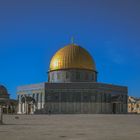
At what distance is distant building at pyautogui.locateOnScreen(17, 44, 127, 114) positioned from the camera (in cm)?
6341

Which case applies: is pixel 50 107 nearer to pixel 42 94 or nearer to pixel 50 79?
pixel 42 94

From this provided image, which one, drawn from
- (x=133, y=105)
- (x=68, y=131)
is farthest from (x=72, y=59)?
(x=68, y=131)

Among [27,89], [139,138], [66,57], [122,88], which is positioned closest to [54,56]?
[66,57]

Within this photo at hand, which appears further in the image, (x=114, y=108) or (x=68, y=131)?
(x=114, y=108)

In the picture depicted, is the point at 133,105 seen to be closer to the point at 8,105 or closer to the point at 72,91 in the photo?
the point at 72,91

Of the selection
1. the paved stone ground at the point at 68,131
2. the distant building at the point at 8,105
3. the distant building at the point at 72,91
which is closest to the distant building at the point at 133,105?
the distant building at the point at 72,91

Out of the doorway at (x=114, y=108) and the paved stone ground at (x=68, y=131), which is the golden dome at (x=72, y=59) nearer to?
the doorway at (x=114, y=108)

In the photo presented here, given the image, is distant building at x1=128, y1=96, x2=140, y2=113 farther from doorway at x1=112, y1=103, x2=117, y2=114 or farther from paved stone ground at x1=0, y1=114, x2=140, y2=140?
paved stone ground at x1=0, y1=114, x2=140, y2=140

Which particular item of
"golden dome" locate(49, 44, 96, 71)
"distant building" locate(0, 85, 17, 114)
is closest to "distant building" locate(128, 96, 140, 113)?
"golden dome" locate(49, 44, 96, 71)

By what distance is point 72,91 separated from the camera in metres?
64.0

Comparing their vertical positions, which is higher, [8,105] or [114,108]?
[8,105]

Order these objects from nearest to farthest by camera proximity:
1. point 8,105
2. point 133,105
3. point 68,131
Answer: point 68,131, point 8,105, point 133,105

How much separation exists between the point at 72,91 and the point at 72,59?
6.86 m

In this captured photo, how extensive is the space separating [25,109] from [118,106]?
57.8ft
